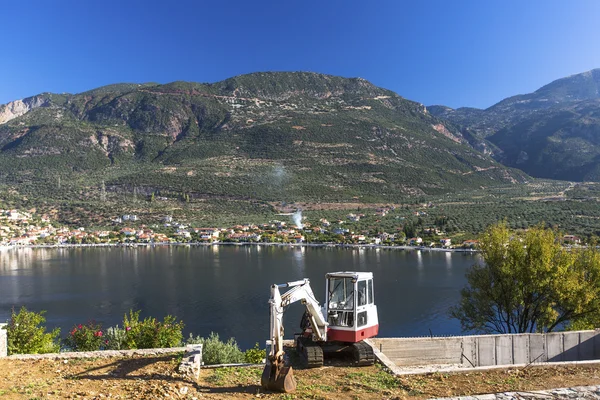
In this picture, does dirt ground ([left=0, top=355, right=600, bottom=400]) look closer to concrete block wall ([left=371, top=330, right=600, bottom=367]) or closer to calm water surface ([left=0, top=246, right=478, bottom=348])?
concrete block wall ([left=371, top=330, right=600, bottom=367])

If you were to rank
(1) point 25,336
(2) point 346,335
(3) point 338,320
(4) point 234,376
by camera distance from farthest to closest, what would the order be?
1. (1) point 25,336
2. (3) point 338,320
3. (2) point 346,335
4. (4) point 234,376

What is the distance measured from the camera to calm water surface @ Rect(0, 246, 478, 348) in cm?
2852

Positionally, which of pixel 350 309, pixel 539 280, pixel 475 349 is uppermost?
pixel 350 309

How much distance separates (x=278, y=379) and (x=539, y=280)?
10.0 m

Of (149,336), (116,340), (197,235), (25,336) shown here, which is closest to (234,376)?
(149,336)

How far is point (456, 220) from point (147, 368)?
79.6 metres

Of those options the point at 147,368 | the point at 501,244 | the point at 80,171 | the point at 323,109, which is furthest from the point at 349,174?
the point at 147,368

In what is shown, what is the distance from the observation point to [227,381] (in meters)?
7.41

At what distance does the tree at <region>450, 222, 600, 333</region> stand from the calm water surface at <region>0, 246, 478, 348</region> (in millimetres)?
11761

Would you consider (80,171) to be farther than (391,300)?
Yes

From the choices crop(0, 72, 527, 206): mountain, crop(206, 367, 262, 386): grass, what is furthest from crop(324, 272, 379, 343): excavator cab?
crop(0, 72, 527, 206): mountain

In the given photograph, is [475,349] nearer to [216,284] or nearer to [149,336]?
[149,336]

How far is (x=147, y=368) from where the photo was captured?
7789 mm

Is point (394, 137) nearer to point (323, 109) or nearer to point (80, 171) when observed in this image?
point (323, 109)
